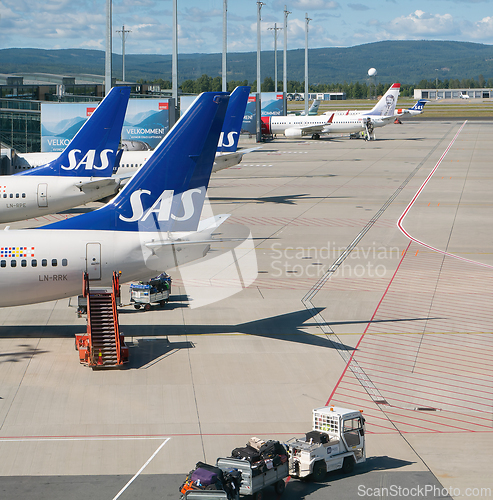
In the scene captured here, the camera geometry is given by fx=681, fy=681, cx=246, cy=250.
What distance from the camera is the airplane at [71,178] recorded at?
144 ft

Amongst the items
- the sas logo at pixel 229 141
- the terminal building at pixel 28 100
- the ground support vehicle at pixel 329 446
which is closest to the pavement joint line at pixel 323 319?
the ground support vehicle at pixel 329 446

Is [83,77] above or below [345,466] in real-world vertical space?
above

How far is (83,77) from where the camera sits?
15062cm

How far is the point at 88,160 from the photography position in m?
44.6

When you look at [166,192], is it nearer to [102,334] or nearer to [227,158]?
[102,334]

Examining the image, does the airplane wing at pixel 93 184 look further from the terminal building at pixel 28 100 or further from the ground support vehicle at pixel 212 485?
the ground support vehicle at pixel 212 485

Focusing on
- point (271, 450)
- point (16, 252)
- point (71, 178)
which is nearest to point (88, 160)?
point (71, 178)

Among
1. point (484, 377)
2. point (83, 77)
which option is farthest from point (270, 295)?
point (83, 77)

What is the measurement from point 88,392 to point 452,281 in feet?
71.7

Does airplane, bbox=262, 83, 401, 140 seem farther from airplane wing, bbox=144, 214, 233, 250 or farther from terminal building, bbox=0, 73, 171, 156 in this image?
airplane wing, bbox=144, 214, 233, 250

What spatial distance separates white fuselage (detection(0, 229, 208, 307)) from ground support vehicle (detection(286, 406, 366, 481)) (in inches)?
381

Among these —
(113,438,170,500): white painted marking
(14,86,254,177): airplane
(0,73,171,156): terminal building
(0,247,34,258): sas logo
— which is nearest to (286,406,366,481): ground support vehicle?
(113,438,170,500): white painted marking

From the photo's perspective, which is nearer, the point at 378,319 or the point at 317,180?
the point at 378,319

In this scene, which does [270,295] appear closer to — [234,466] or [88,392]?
[88,392]
